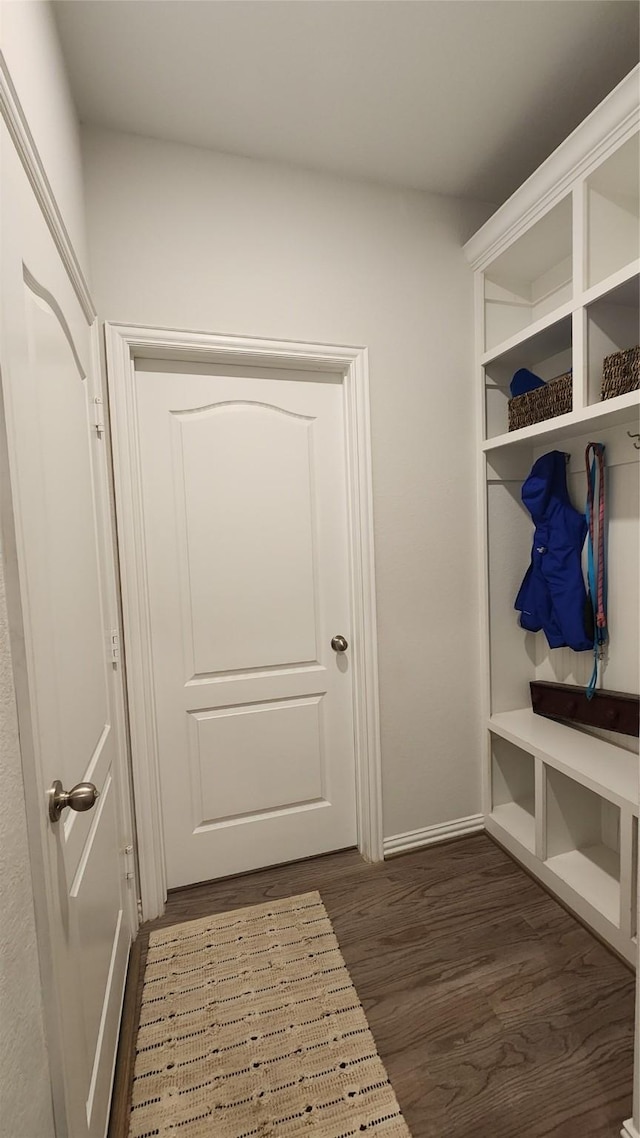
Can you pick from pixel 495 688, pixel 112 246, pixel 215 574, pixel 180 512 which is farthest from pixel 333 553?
pixel 112 246

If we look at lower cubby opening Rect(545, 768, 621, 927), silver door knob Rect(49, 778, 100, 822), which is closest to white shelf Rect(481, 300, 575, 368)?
lower cubby opening Rect(545, 768, 621, 927)

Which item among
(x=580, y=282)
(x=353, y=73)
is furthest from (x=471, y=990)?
(x=353, y=73)

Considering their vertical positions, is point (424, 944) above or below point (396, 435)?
below

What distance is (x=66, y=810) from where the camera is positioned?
3.16ft

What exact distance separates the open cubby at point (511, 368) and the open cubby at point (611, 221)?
14.0 inches

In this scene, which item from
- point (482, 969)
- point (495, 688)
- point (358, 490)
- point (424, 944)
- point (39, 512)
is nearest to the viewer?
point (39, 512)

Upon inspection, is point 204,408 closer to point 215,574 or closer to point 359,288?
point 215,574

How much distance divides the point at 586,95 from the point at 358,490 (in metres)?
1.47

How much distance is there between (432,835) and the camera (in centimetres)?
221

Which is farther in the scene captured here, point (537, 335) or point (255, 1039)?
point (537, 335)

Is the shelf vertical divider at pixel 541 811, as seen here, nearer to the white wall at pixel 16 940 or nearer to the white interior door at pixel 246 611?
the white interior door at pixel 246 611

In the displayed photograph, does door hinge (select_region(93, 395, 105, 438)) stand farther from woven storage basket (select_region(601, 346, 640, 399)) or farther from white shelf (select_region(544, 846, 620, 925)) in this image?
white shelf (select_region(544, 846, 620, 925))

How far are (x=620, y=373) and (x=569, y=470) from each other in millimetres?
579

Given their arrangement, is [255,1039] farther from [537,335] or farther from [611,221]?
[611,221]
